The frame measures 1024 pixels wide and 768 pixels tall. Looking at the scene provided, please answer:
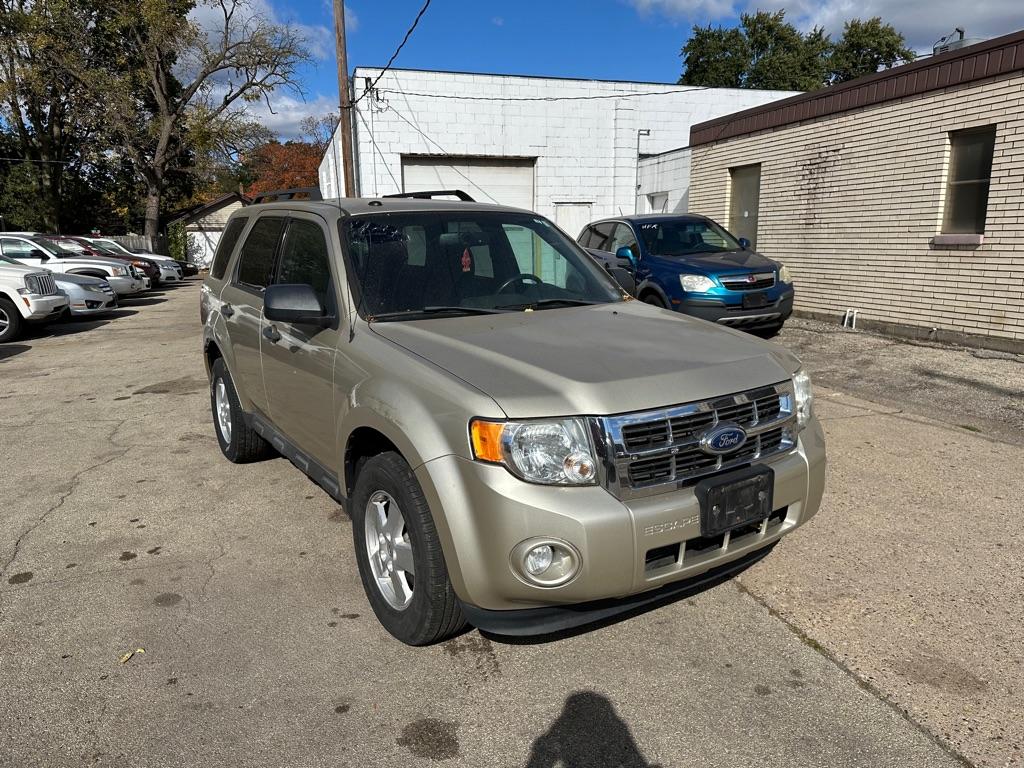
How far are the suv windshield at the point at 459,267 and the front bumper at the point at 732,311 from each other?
16.5 feet

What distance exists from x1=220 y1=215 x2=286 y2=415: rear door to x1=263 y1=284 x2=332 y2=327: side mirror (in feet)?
3.41

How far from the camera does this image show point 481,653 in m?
3.03

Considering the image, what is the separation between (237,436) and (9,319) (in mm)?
10064

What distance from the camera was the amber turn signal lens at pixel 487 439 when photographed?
2.46 m

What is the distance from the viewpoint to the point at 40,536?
4254 millimetres

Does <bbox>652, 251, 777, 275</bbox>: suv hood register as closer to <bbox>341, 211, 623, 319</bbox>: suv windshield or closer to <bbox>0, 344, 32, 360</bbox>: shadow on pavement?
<bbox>341, 211, 623, 319</bbox>: suv windshield

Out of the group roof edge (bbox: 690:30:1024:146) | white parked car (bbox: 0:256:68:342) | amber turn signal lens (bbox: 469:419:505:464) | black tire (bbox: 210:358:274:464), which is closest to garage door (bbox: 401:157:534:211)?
roof edge (bbox: 690:30:1024:146)

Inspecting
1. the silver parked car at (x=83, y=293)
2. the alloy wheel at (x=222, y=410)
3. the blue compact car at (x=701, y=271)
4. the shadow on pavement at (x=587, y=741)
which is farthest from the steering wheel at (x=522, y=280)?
the silver parked car at (x=83, y=293)

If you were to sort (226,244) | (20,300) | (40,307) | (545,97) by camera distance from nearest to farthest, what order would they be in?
(226,244)
(20,300)
(40,307)
(545,97)

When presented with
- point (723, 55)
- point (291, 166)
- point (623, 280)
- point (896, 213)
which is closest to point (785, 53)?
point (723, 55)

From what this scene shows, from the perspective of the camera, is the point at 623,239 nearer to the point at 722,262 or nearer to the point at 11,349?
the point at 722,262

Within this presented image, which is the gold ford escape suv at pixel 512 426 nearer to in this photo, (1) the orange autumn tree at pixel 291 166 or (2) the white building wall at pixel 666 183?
(2) the white building wall at pixel 666 183

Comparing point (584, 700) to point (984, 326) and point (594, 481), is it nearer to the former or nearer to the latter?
point (594, 481)

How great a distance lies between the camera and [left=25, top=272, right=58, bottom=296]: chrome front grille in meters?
12.6
